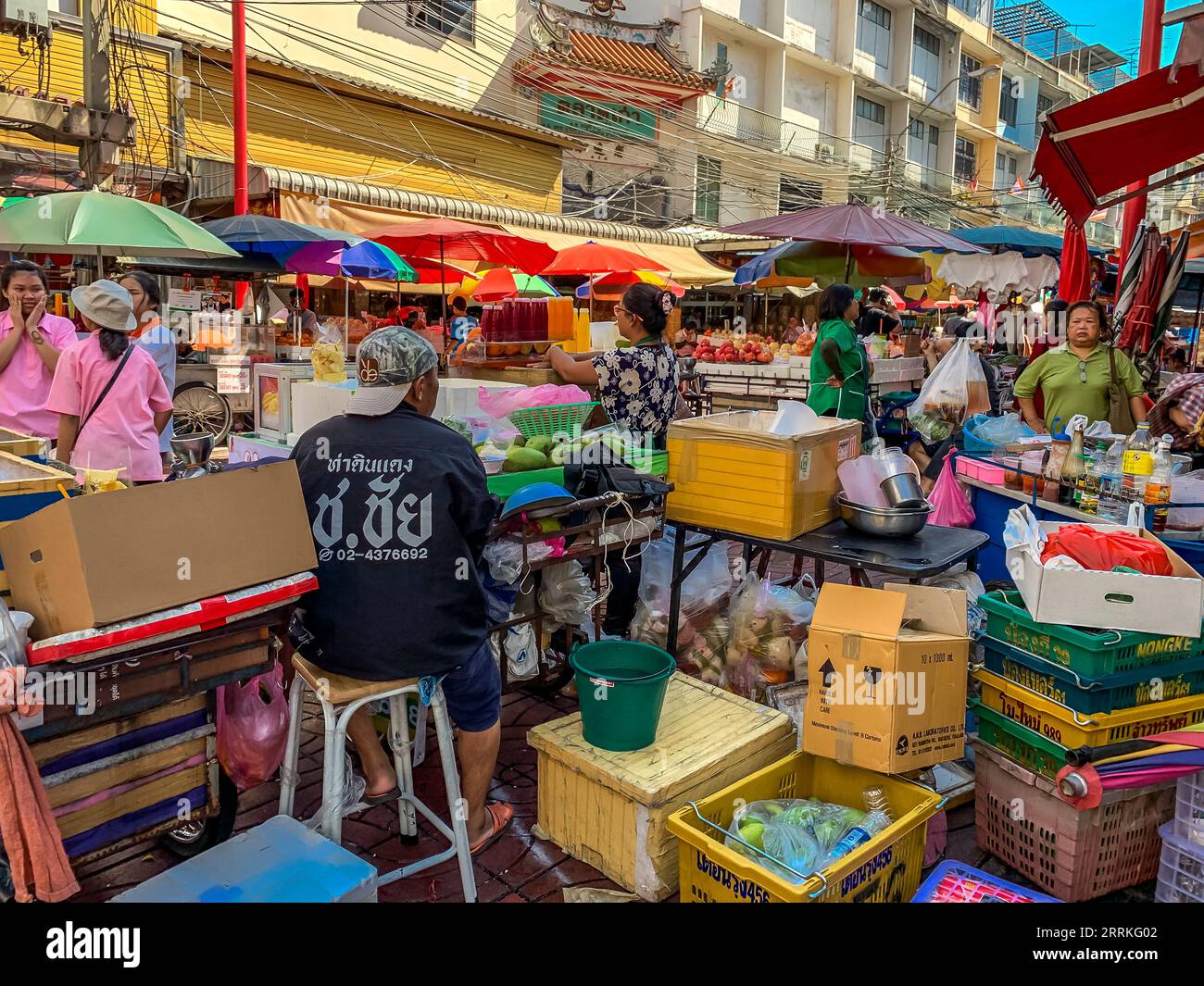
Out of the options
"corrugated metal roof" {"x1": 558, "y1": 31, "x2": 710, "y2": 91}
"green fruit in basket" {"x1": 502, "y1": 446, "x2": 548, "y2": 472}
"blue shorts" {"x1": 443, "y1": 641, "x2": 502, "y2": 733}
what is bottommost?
"blue shorts" {"x1": 443, "y1": 641, "x2": 502, "y2": 733}

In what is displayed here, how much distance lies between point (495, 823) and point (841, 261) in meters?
7.25

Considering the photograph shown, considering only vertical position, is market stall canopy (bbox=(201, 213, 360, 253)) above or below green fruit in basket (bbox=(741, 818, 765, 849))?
above

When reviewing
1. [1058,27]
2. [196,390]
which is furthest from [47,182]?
[1058,27]

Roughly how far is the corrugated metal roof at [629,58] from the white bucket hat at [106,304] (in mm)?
21199

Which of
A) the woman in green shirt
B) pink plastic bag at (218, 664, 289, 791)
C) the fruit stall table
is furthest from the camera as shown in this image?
the woman in green shirt

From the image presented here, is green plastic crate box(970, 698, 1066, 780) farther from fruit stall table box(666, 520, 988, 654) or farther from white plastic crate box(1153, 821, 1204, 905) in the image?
fruit stall table box(666, 520, 988, 654)

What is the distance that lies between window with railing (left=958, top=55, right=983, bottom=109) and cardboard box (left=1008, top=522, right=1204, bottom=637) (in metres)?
38.7

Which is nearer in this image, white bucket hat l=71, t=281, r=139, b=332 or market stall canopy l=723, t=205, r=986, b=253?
white bucket hat l=71, t=281, r=139, b=332

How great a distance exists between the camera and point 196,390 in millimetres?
9367

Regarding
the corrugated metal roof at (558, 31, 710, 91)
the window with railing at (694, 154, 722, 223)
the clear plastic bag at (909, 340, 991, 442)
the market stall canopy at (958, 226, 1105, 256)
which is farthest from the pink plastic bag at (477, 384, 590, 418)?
the window with railing at (694, 154, 722, 223)

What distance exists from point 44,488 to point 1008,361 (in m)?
11.2

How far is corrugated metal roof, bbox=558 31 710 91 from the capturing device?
75.4ft

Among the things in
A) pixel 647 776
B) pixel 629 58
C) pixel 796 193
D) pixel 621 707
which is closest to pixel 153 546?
pixel 621 707

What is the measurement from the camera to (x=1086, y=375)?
5328 mm
